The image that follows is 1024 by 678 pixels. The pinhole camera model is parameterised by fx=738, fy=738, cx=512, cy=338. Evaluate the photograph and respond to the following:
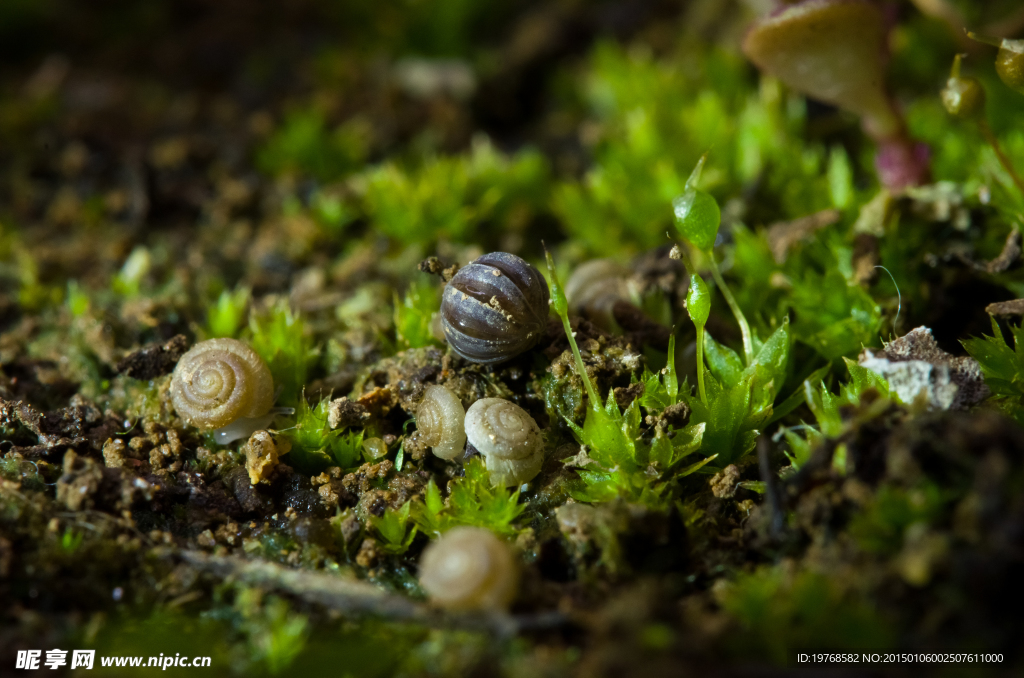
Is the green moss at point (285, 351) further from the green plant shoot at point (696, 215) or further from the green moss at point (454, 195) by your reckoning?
the green plant shoot at point (696, 215)

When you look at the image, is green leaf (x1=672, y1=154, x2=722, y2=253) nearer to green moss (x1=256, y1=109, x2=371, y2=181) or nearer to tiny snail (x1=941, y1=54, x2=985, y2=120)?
tiny snail (x1=941, y1=54, x2=985, y2=120)

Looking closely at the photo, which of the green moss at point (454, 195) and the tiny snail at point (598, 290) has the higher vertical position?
the green moss at point (454, 195)

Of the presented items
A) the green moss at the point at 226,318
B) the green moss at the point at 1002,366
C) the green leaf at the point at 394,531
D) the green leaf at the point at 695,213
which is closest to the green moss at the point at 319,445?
the green leaf at the point at 394,531

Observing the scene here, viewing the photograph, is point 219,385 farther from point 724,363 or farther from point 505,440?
point 724,363

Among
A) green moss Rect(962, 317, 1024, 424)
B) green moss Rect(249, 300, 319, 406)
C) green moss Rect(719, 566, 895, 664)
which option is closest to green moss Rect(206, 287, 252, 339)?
A: green moss Rect(249, 300, 319, 406)

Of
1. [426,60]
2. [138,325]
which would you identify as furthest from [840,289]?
[426,60]

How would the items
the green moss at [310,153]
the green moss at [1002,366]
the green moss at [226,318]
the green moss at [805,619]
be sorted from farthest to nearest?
the green moss at [310,153] → the green moss at [226,318] → the green moss at [1002,366] → the green moss at [805,619]

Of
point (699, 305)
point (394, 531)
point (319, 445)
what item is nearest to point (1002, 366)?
point (699, 305)

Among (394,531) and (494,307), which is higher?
(494,307)
